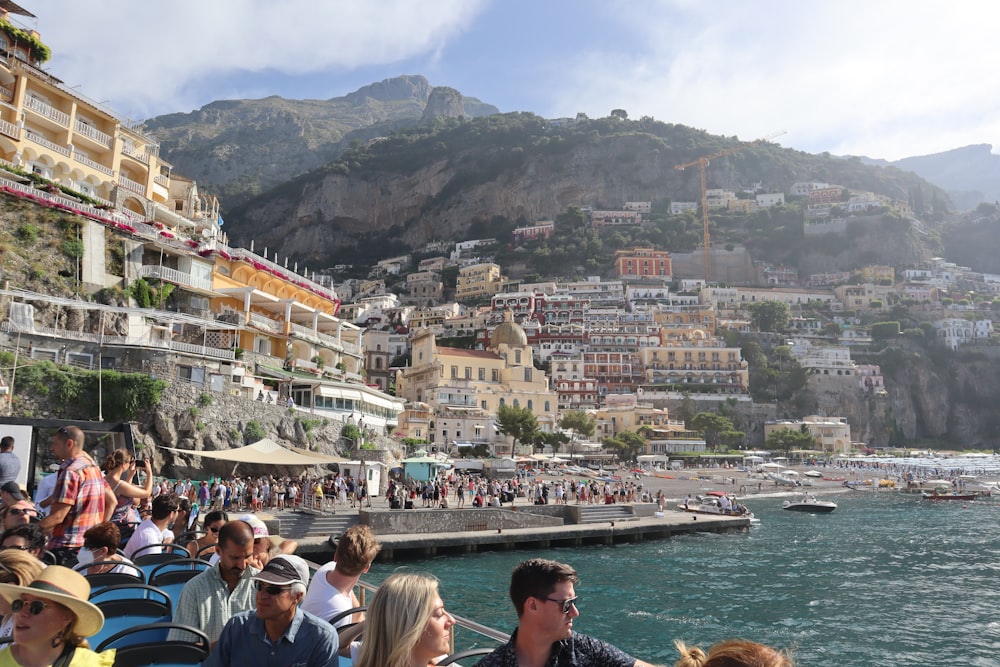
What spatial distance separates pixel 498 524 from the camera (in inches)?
909

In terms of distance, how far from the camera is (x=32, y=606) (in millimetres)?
2154

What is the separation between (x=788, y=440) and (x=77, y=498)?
69.3m

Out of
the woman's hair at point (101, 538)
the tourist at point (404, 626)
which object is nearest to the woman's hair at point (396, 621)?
the tourist at point (404, 626)

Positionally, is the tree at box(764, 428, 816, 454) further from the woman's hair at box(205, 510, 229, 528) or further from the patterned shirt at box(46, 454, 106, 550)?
the patterned shirt at box(46, 454, 106, 550)

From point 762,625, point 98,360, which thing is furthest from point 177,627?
point 98,360

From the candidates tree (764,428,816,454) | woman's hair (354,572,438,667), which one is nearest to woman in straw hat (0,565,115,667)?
woman's hair (354,572,438,667)

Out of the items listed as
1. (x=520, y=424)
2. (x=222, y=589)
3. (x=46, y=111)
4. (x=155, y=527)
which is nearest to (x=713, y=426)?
(x=520, y=424)

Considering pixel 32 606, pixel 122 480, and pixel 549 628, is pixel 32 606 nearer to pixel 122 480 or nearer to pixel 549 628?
pixel 549 628

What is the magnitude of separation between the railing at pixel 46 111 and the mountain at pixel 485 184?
101 m

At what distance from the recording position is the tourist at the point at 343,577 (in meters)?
3.71

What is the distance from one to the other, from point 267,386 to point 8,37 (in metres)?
17.3

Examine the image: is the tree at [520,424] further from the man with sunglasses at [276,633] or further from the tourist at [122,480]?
the man with sunglasses at [276,633]

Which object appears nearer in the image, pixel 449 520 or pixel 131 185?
pixel 449 520

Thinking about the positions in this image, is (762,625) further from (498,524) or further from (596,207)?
(596,207)
